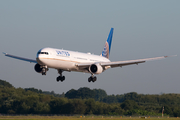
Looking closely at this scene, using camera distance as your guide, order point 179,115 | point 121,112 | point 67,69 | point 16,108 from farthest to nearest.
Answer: point 16,108 < point 121,112 < point 179,115 < point 67,69

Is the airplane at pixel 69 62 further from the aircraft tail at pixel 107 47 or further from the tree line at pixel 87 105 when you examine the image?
the tree line at pixel 87 105

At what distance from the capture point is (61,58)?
5525 cm

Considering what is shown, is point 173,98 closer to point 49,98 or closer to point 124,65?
point 124,65

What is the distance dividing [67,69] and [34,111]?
37.1 metres

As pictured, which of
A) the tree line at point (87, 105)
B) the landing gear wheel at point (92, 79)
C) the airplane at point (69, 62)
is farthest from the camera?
the tree line at point (87, 105)

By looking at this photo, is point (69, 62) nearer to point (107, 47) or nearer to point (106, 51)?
point (106, 51)

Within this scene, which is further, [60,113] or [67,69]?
[60,113]

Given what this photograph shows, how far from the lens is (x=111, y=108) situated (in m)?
88.5

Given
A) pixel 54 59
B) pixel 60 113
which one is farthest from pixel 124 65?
pixel 60 113

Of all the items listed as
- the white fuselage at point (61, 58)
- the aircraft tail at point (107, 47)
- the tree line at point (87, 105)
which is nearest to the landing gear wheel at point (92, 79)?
the white fuselage at point (61, 58)

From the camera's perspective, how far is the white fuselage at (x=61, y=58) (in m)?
52.9

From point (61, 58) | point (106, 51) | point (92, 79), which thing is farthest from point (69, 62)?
point (106, 51)

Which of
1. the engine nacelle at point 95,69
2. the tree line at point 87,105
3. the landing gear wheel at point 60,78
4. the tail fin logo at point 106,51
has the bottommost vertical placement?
the tree line at point 87,105

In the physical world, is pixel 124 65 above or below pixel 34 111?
above
